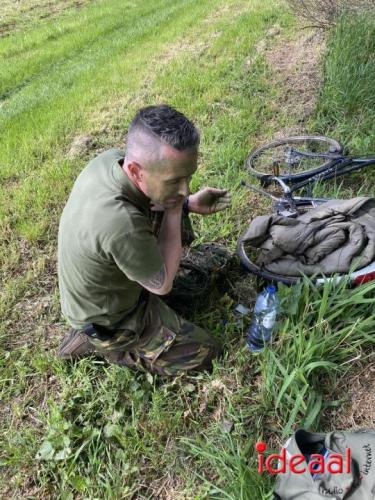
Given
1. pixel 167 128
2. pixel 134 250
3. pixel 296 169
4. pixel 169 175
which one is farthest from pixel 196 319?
pixel 296 169

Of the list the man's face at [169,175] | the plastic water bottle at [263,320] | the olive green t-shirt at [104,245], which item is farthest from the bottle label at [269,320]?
the man's face at [169,175]

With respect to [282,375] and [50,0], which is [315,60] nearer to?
[282,375]

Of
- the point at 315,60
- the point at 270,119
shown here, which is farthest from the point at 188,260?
the point at 315,60

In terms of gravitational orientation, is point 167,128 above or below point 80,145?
above

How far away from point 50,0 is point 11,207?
41.0 ft

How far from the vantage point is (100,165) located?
7.32ft

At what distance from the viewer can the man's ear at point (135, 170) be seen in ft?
6.66

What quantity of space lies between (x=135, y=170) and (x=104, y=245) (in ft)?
1.27

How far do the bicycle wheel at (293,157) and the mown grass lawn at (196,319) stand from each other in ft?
0.64

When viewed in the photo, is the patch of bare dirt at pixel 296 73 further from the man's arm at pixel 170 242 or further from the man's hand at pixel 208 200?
the man's arm at pixel 170 242

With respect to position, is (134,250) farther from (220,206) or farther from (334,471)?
(334,471)

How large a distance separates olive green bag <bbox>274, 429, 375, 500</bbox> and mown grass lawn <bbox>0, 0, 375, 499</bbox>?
16cm

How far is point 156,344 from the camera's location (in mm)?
2521

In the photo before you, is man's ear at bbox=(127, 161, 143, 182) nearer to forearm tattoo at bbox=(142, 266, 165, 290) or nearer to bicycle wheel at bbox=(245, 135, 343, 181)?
forearm tattoo at bbox=(142, 266, 165, 290)
